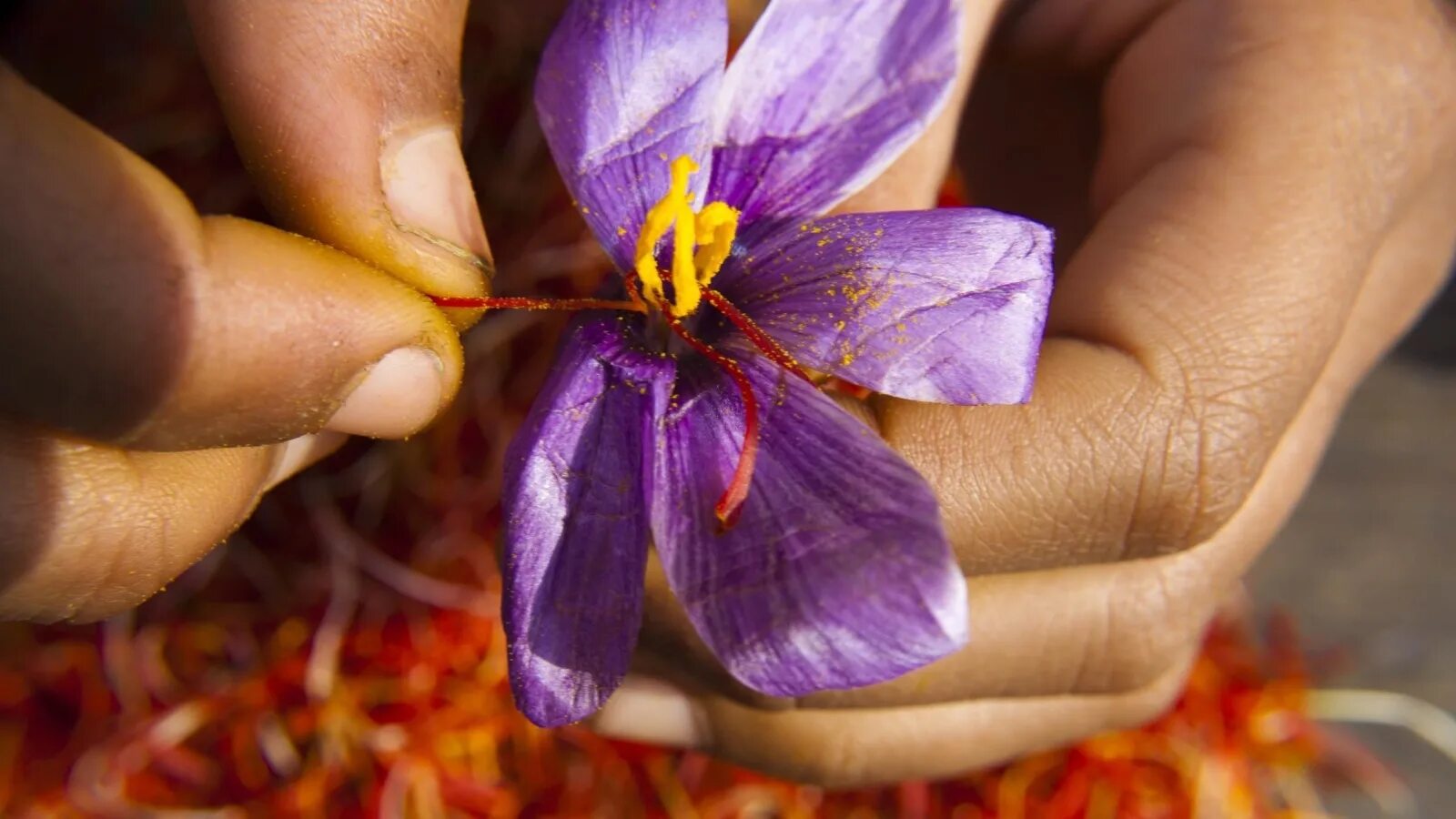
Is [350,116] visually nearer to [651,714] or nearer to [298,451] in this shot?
[298,451]

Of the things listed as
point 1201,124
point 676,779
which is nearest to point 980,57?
point 1201,124

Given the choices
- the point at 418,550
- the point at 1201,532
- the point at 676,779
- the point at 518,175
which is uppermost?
the point at 1201,532

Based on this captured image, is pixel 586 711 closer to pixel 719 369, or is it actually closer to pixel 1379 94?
pixel 719 369

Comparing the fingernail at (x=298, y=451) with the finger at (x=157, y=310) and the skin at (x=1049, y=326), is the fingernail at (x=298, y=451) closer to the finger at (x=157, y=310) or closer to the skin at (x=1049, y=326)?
the skin at (x=1049, y=326)

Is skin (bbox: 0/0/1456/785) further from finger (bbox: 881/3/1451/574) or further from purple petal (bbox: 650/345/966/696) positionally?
purple petal (bbox: 650/345/966/696)

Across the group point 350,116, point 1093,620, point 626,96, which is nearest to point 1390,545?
point 1093,620
